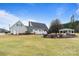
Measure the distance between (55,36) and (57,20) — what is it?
17cm

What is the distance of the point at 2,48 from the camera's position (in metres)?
4.44

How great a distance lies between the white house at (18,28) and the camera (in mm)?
4453

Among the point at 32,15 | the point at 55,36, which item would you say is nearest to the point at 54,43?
the point at 55,36

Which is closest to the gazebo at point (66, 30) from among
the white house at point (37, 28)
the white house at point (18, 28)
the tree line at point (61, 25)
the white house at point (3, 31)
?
the tree line at point (61, 25)

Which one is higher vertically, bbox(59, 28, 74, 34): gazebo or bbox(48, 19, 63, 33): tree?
bbox(48, 19, 63, 33): tree

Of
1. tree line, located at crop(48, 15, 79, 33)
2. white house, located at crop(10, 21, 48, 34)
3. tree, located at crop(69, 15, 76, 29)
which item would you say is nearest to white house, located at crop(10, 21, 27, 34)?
white house, located at crop(10, 21, 48, 34)

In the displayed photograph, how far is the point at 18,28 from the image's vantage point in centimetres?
448

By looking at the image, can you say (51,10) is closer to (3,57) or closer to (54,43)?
(54,43)

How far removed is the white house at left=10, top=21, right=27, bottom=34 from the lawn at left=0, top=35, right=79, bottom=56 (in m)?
0.05

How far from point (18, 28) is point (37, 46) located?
10.7 inches

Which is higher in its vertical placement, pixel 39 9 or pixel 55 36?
pixel 39 9

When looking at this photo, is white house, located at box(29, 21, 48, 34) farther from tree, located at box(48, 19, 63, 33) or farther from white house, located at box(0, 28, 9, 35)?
white house, located at box(0, 28, 9, 35)

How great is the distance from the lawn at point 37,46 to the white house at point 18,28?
0.17 ft

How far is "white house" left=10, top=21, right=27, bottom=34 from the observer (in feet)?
14.6
